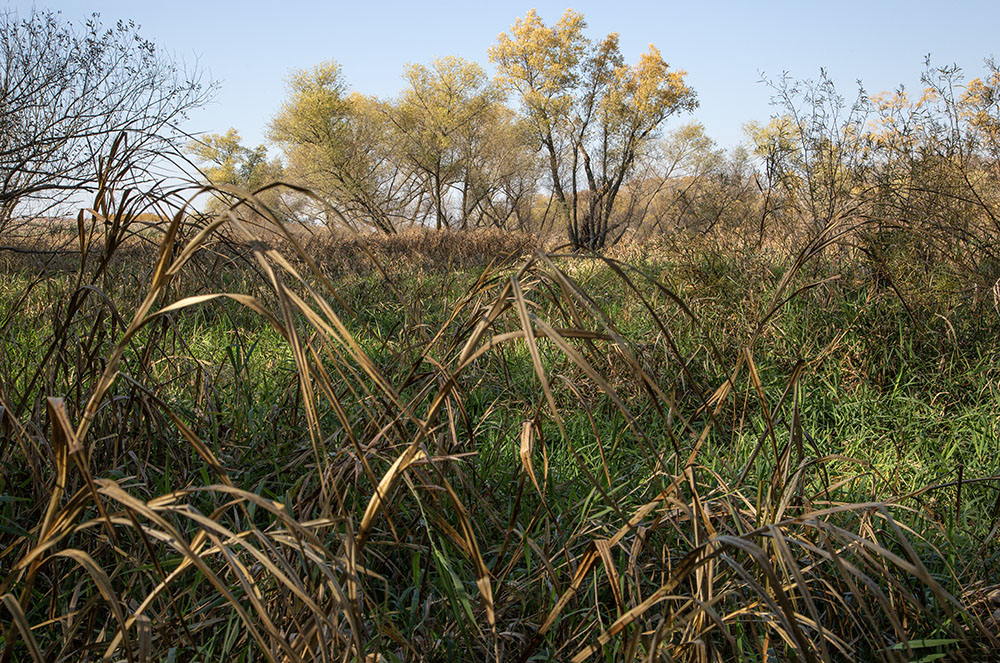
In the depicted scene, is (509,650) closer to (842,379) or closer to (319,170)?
(842,379)

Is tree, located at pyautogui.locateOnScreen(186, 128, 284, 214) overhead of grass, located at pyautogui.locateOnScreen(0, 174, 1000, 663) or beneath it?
overhead

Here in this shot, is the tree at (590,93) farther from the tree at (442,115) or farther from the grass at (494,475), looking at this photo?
the grass at (494,475)

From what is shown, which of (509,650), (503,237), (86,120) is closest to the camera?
(509,650)

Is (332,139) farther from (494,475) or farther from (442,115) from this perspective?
(494,475)

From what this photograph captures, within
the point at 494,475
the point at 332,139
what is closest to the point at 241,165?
the point at 332,139

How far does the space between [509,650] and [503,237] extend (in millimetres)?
12235

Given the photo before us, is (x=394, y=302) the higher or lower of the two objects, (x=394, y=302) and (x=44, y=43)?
the lower

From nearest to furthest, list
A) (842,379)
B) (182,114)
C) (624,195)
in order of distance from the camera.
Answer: (842,379), (182,114), (624,195)

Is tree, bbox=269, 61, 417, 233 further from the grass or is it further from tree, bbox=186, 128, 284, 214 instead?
the grass

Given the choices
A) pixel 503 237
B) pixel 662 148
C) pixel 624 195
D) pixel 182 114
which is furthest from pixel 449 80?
pixel 182 114

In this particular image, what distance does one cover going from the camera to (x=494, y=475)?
7.14ft

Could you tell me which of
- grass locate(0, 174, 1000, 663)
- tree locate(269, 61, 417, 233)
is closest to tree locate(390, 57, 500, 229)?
tree locate(269, 61, 417, 233)

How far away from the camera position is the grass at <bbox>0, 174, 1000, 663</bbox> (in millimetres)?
849

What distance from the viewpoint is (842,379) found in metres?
3.23
